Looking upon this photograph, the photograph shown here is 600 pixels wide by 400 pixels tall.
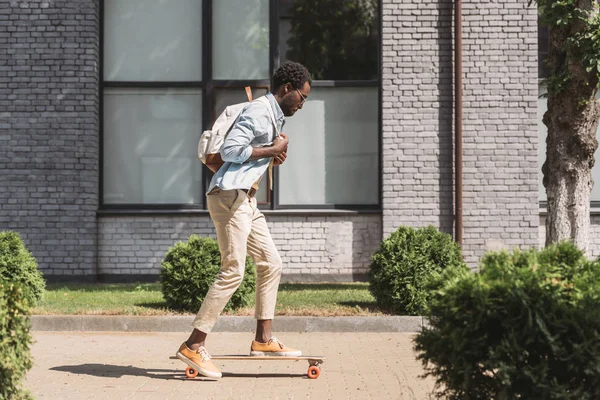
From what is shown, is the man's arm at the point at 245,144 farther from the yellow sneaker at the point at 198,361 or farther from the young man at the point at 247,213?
the yellow sneaker at the point at 198,361

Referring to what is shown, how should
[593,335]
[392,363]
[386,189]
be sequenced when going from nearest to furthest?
Answer: [593,335] < [392,363] < [386,189]

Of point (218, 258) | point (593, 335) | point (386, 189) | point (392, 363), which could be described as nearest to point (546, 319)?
point (593, 335)

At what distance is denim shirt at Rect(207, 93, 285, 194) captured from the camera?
6961mm

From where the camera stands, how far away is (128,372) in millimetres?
7449

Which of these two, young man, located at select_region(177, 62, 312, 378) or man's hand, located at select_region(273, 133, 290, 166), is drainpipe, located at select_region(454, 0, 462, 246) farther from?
man's hand, located at select_region(273, 133, 290, 166)

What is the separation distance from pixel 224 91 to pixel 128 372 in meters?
8.14

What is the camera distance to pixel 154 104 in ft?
50.0

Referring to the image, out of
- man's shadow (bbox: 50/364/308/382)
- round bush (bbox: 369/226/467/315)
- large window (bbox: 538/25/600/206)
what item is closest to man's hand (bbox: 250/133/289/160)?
man's shadow (bbox: 50/364/308/382)

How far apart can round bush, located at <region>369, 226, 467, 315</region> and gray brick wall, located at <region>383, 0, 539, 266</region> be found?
3520mm

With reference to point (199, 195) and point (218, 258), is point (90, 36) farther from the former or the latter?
point (218, 258)

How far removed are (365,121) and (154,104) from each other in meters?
3.14

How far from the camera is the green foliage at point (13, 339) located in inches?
177

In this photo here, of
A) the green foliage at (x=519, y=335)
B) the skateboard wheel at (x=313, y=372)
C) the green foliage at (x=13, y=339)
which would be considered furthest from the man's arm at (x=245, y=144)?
the green foliage at (x=519, y=335)

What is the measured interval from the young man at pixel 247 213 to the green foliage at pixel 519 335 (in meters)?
2.78
